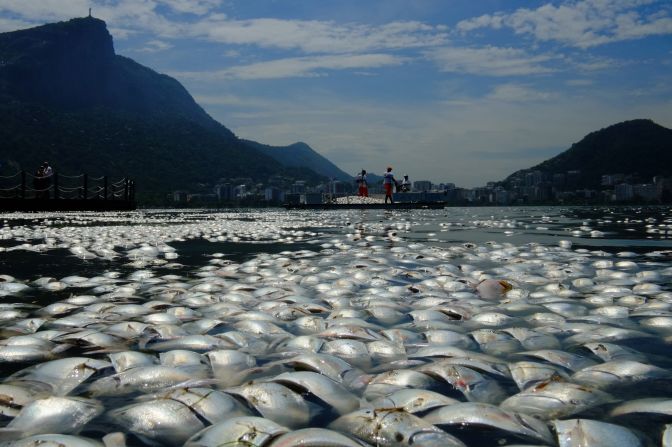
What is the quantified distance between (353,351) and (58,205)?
1163 inches

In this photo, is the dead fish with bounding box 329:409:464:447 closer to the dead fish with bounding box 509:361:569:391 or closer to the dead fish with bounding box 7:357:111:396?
the dead fish with bounding box 509:361:569:391

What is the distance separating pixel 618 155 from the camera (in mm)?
97375

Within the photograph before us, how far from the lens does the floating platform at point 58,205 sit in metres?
25.2

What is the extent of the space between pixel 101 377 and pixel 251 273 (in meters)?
3.09

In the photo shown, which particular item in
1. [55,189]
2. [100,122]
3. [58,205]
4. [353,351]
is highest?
[100,122]

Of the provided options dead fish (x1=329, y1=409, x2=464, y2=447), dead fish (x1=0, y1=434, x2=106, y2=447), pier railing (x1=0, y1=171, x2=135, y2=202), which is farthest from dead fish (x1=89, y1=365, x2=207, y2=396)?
pier railing (x1=0, y1=171, x2=135, y2=202)

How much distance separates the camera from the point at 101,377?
2.00m

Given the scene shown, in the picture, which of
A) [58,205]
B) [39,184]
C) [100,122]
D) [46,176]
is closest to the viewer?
[46,176]

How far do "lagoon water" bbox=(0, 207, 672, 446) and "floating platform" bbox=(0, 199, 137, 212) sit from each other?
23.8 meters

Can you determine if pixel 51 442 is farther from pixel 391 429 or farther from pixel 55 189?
pixel 55 189

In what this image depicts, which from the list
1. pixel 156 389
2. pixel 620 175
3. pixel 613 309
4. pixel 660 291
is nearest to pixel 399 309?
pixel 613 309

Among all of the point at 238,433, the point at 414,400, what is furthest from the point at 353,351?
the point at 238,433

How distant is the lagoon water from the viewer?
5.11ft

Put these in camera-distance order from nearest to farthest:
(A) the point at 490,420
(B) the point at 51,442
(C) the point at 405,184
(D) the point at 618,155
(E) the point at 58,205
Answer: (B) the point at 51,442 → (A) the point at 490,420 → (E) the point at 58,205 → (C) the point at 405,184 → (D) the point at 618,155
